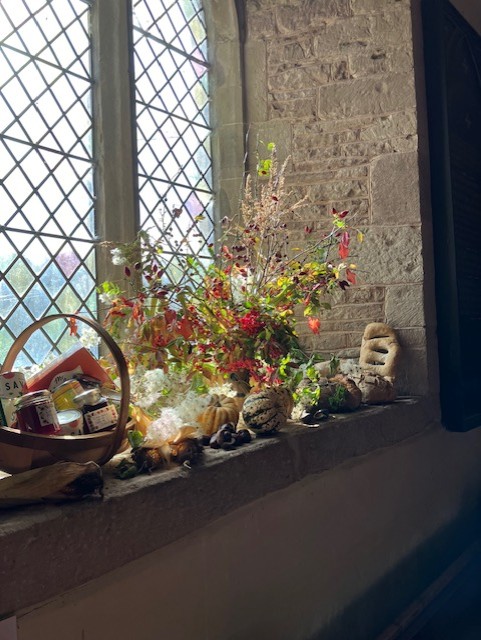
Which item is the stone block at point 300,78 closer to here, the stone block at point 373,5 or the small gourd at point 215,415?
the stone block at point 373,5

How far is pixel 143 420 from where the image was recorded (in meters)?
2.20

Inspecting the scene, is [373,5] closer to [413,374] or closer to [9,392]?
[413,374]

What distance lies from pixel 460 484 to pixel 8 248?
2.77 meters

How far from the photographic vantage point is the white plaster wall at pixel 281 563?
1719 millimetres

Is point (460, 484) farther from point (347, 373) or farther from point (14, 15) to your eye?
point (14, 15)

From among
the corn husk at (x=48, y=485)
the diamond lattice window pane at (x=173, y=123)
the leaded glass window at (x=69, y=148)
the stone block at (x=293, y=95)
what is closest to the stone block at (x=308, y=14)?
the stone block at (x=293, y=95)

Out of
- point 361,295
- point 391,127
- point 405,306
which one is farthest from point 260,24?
point 405,306

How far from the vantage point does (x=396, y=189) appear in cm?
362

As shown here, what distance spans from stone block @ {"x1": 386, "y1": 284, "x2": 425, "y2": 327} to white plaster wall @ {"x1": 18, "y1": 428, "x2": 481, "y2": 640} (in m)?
0.56

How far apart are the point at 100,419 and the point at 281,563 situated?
2.99 ft

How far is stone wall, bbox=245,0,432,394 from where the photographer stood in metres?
3.61

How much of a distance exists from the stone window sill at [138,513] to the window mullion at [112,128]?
105 cm

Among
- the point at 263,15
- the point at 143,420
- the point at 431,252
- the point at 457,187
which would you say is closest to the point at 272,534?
the point at 143,420

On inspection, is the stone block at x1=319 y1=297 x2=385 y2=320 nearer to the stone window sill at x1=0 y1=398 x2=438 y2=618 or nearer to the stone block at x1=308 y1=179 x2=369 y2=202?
the stone block at x1=308 y1=179 x2=369 y2=202
